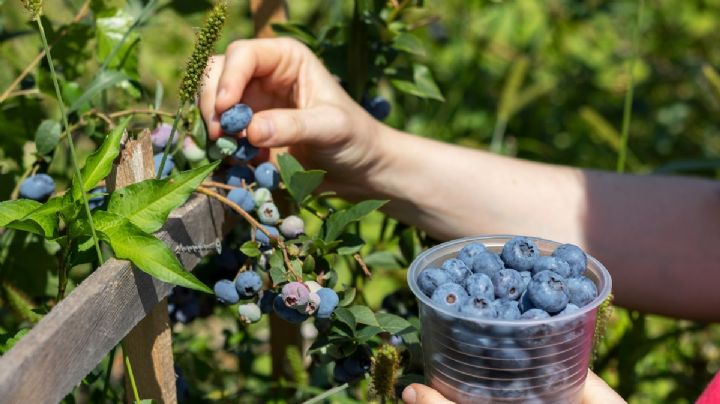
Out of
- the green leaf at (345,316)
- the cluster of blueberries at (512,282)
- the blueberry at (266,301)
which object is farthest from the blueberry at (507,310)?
the blueberry at (266,301)

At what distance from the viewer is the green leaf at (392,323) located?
1.01 metres

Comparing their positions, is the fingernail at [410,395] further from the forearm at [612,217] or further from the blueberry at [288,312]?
the forearm at [612,217]

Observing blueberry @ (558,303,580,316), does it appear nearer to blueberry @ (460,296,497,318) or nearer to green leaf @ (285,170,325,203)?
blueberry @ (460,296,497,318)

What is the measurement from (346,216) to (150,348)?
26 centimetres

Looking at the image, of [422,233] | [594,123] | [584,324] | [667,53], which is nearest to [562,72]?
Result: [667,53]

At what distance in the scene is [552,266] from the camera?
2.69ft

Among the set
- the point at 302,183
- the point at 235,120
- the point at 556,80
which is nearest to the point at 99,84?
the point at 235,120

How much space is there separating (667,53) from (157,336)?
2.54 metres

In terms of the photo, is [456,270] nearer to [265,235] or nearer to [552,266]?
[552,266]

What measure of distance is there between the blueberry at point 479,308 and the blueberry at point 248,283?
0.30 metres

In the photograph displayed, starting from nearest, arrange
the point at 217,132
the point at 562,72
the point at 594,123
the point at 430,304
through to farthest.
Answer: the point at 430,304 < the point at 217,132 < the point at 594,123 < the point at 562,72

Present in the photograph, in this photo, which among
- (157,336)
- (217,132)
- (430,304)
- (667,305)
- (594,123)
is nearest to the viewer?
(430,304)

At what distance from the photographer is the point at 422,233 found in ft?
4.74

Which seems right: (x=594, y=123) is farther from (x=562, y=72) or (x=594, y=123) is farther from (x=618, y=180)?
(x=562, y=72)
